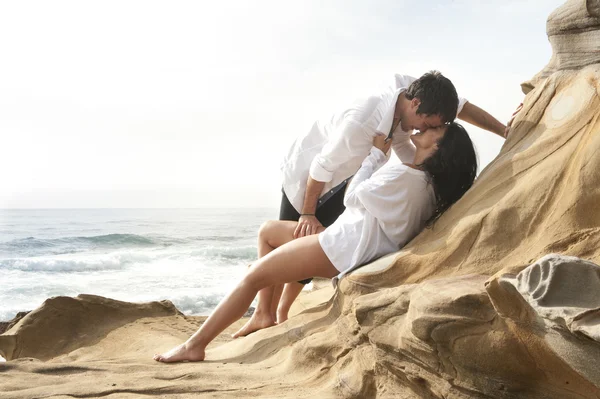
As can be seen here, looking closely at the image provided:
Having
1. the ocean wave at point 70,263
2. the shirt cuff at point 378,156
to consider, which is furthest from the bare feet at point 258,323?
the ocean wave at point 70,263

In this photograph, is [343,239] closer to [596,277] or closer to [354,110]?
[354,110]

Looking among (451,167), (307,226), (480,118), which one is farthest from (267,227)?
(480,118)

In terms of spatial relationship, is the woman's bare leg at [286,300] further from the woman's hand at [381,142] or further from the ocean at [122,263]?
the ocean at [122,263]

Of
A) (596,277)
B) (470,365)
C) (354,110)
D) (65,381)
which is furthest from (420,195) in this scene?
(65,381)

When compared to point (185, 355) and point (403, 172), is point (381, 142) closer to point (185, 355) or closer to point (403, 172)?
point (403, 172)

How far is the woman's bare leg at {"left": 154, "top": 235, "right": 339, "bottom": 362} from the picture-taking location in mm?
3449

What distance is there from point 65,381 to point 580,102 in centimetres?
312

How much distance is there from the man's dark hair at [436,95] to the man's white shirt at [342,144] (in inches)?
8.1

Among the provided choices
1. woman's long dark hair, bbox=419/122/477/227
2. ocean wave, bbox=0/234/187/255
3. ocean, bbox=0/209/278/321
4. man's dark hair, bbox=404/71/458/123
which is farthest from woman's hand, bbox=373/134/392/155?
ocean wave, bbox=0/234/187/255

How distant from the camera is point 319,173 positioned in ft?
12.5

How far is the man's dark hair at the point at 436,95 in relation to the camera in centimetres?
333

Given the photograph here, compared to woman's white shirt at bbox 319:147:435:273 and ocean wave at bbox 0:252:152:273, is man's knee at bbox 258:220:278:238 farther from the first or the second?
ocean wave at bbox 0:252:152:273

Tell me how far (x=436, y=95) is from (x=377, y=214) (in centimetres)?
76

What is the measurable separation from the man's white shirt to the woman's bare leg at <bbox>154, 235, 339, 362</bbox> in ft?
1.85
